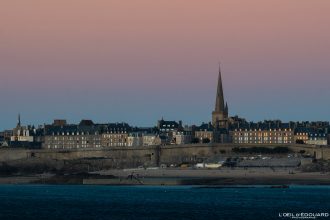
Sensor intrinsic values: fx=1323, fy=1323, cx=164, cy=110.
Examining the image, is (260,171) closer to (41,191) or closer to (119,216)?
(41,191)

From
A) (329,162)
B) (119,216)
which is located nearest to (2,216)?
(119,216)

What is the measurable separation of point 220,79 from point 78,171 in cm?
5326

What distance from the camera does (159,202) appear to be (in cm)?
9131

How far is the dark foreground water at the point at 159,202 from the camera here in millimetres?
80750

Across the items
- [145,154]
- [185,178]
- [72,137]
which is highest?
[72,137]

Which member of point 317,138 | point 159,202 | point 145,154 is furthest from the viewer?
point 317,138

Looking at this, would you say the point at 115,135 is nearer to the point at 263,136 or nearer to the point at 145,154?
the point at 263,136

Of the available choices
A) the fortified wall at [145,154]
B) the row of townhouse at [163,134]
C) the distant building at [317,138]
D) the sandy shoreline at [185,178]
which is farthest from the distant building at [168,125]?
the sandy shoreline at [185,178]

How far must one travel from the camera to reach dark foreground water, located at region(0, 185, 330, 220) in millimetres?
80750

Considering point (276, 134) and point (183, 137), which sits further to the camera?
point (183, 137)

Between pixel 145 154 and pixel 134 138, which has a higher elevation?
pixel 134 138

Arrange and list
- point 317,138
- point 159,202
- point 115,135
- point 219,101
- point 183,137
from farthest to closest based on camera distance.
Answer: point 219,101
point 115,135
point 183,137
point 317,138
point 159,202

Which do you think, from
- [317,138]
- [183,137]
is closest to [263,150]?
[317,138]

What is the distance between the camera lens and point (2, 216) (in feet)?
262
